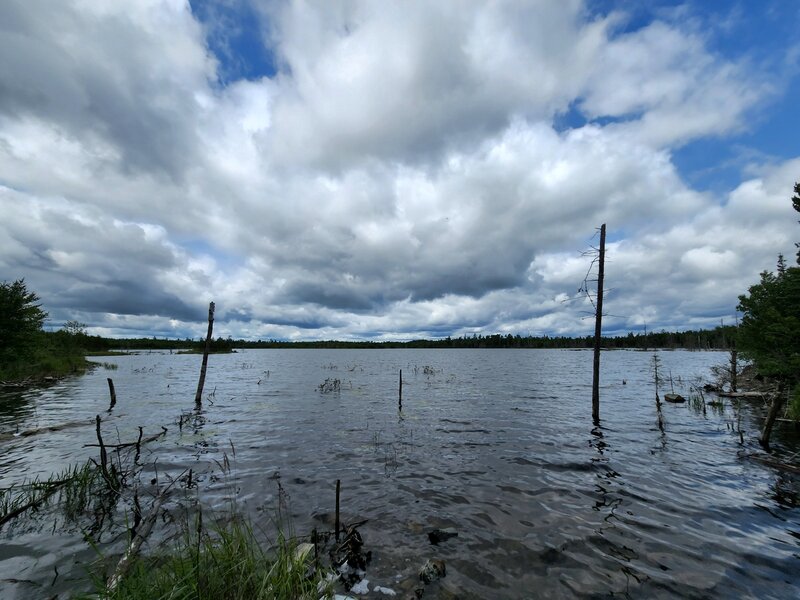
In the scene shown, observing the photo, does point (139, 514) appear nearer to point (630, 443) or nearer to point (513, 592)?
point (513, 592)

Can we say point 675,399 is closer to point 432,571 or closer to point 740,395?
point 740,395

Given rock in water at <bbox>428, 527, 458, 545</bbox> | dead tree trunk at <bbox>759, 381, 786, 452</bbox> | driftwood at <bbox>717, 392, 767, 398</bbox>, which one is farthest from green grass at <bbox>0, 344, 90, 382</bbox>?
driftwood at <bbox>717, 392, 767, 398</bbox>

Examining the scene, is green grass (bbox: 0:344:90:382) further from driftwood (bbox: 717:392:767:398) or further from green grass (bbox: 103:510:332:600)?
driftwood (bbox: 717:392:767:398)

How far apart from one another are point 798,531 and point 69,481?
68.0 ft

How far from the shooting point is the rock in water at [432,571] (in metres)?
7.44

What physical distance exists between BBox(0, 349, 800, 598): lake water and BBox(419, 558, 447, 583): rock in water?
171 mm

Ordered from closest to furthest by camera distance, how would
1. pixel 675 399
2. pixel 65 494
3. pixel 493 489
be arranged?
pixel 65 494 < pixel 493 489 < pixel 675 399

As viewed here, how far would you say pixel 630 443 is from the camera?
18.6 meters

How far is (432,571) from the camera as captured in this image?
7551mm

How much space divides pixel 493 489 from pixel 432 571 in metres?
5.78

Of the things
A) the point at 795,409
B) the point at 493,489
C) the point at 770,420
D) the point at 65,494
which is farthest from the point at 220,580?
the point at 795,409

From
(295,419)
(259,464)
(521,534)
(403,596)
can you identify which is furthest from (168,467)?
(521,534)

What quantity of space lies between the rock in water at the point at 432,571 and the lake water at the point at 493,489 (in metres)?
0.17

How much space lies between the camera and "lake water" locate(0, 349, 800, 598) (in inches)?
305
